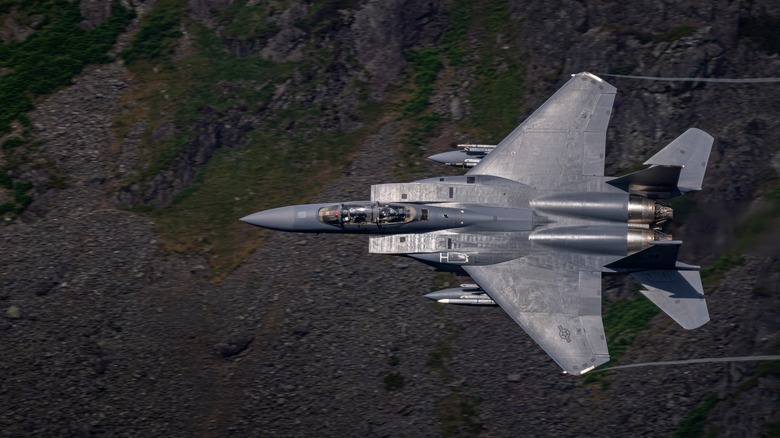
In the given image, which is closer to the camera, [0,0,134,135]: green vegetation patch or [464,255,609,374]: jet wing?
[464,255,609,374]: jet wing

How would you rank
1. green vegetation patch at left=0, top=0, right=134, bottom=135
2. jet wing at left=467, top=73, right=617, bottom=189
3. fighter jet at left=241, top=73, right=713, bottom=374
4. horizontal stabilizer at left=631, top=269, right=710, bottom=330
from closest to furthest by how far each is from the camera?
horizontal stabilizer at left=631, top=269, right=710, bottom=330 → fighter jet at left=241, top=73, right=713, bottom=374 → jet wing at left=467, top=73, right=617, bottom=189 → green vegetation patch at left=0, top=0, right=134, bottom=135

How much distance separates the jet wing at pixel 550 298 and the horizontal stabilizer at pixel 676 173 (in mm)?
2978

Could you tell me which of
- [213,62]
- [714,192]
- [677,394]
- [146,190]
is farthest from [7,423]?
[714,192]

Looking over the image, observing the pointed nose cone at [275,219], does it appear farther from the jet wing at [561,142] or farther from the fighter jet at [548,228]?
the jet wing at [561,142]

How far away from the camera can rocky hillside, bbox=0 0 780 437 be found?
30.6 m

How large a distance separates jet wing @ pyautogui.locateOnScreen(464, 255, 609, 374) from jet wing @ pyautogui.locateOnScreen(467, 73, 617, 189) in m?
2.73

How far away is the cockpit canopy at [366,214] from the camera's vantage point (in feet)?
94.6

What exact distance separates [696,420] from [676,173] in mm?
8247

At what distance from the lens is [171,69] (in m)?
37.6

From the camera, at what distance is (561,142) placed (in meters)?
29.7

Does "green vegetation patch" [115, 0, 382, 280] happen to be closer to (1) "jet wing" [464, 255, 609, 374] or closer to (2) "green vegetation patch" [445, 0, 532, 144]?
(2) "green vegetation patch" [445, 0, 532, 144]

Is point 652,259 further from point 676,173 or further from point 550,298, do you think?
point 550,298

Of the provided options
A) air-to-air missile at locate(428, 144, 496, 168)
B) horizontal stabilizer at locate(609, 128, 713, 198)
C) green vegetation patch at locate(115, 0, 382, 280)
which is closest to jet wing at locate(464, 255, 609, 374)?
horizontal stabilizer at locate(609, 128, 713, 198)

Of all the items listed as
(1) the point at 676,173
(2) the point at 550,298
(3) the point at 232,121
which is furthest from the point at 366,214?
(3) the point at 232,121
